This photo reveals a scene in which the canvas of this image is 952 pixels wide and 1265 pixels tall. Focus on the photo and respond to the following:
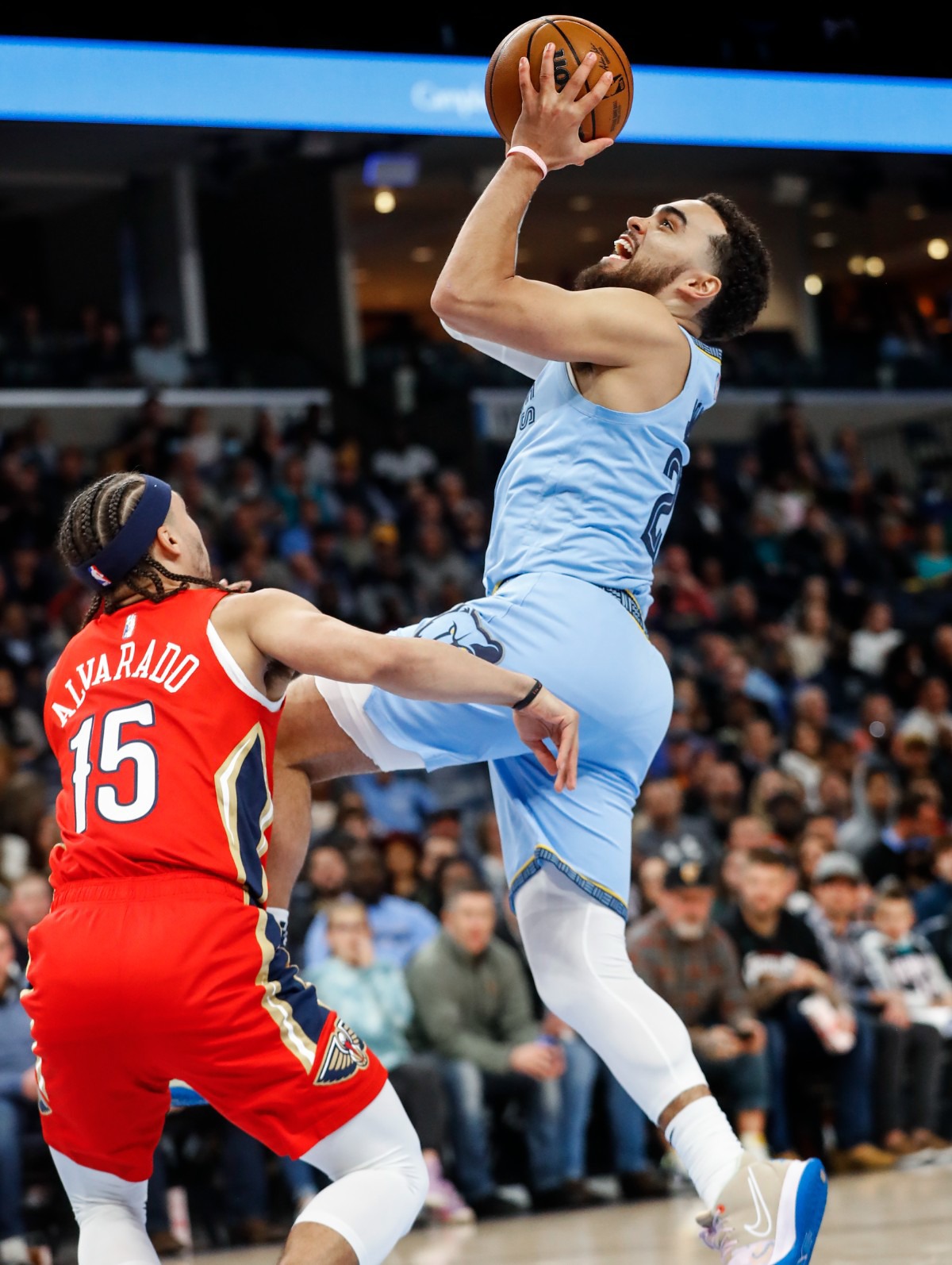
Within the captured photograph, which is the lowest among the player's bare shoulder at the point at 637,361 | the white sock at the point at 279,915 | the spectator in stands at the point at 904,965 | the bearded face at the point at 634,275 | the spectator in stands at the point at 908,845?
the spectator in stands at the point at 904,965

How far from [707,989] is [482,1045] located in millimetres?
1091

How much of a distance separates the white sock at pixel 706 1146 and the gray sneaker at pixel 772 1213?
0.03 meters

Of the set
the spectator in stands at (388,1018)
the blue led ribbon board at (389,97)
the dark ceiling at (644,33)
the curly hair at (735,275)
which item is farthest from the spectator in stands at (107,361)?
the curly hair at (735,275)

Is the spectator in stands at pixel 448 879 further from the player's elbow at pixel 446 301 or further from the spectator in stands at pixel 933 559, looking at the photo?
the spectator in stands at pixel 933 559

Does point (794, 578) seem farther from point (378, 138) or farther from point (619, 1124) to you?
point (619, 1124)

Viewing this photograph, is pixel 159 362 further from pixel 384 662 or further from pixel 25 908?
pixel 384 662

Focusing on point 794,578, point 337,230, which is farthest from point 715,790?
point 337,230

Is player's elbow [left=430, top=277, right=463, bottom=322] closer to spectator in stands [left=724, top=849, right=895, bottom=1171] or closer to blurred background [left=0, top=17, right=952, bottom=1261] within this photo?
blurred background [left=0, top=17, right=952, bottom=1261]

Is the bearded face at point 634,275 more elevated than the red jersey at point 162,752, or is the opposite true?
the bearded face at point 634,275

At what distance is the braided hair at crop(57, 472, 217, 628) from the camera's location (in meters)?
3.42

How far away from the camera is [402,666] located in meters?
3.26

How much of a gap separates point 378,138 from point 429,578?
15.0ft

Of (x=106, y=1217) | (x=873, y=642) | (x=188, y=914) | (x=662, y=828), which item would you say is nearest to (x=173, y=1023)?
(x=188, y=914)

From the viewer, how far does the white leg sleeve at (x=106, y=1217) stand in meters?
3.24
